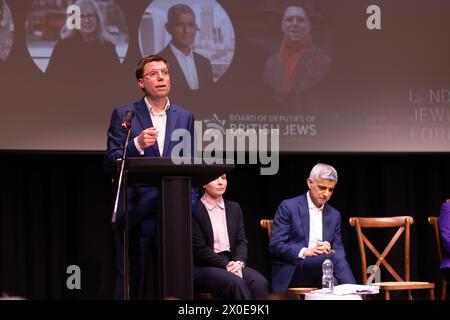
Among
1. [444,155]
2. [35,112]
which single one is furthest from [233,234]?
[444,155]

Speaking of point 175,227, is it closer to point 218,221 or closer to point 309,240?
point 218,221

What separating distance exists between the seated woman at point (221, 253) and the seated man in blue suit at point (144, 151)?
58cm

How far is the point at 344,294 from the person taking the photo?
148 inches

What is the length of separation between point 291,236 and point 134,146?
1799mm

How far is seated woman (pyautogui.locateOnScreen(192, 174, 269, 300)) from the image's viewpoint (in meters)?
4.01

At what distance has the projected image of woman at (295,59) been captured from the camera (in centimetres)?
567

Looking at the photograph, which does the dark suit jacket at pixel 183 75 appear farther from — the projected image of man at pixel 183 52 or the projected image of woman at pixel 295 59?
the projected image of woman at pixel 295 59

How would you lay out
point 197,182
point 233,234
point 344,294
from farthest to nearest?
point 233,234, point 344,294, point 197,182

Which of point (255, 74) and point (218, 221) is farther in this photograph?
point (255, 74)

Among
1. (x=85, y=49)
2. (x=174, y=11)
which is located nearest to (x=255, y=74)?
(x=174, y=11)

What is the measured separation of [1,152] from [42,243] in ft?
2.94

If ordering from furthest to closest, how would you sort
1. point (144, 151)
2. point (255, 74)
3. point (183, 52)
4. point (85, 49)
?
point (255, 74) → point (183, 52) → point (85, 49) → point (144, 151)

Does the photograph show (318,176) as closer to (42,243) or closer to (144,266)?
(144,266)

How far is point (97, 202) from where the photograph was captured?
5.96 meters
